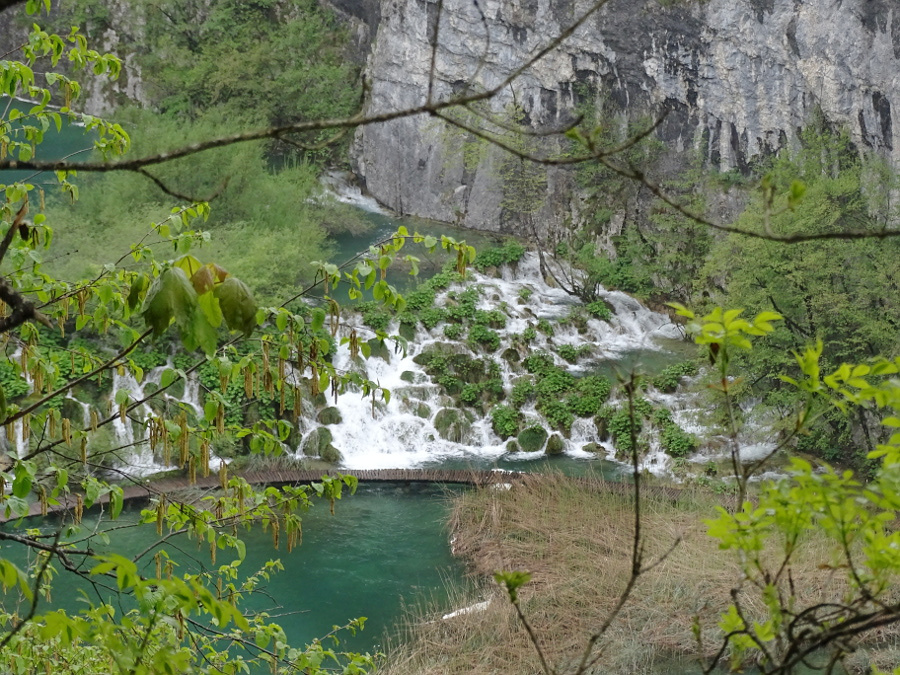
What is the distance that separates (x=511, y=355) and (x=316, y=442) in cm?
360

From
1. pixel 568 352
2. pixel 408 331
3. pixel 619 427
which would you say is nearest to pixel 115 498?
pixel 619 427

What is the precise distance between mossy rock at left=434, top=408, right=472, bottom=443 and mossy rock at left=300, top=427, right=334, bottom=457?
1539 millimetres

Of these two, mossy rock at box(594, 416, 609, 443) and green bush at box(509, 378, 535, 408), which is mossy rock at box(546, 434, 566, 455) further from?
green bush at box(509, 378, 535, 408)

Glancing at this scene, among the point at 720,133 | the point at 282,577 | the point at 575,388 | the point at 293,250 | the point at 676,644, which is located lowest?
the point at 282,577

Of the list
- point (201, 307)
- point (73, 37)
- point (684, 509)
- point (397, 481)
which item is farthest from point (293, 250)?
point (201, 307)

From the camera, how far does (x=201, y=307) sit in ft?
5.39

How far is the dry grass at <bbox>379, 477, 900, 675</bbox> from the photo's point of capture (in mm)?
6430

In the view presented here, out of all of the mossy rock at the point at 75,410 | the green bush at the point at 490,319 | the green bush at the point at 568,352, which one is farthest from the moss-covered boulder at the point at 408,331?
the mossy rock at the point at 75,410

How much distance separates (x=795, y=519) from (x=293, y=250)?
13.4 m

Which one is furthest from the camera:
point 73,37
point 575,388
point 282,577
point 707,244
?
point 707,244

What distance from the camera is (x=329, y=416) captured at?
13.2 metres

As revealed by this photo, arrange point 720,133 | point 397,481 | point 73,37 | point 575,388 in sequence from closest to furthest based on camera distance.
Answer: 1. point 73,37
2. point 397,481
3. point 575,388
4. point 720,133

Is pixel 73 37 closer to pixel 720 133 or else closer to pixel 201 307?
pixel 201 307

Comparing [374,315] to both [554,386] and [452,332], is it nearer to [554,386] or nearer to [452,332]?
[452,332]
